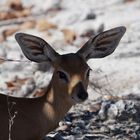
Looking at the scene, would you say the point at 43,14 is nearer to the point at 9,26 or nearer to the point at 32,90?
the point at 9,26

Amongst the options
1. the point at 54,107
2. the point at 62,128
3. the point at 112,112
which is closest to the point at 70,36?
the point at 112,112

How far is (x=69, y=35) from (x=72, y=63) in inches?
191

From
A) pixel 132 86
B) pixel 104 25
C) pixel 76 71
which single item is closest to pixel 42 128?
pixel 76 71

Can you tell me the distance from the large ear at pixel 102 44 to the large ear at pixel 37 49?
303 mm

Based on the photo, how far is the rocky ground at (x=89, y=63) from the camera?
8055 mm

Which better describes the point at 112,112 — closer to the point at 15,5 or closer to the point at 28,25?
the point at 28,25

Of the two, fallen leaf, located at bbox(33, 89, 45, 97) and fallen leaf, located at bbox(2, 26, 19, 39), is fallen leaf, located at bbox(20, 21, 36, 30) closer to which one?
fallen leaf, located at bbox(2, 26, 19, 39)

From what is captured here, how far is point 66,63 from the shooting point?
7043 millimetres

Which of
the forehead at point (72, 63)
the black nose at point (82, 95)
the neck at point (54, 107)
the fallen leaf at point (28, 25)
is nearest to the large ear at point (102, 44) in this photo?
the forehead at point (72, 63)

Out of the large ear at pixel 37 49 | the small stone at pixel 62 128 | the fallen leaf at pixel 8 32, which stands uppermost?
the fallen leaf at pixel 8 32

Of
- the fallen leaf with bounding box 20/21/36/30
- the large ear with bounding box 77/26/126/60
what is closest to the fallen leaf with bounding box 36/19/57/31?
the fallen leaf with bounding box 20/21/36/30

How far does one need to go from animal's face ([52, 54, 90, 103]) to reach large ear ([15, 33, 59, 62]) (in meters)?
0.12

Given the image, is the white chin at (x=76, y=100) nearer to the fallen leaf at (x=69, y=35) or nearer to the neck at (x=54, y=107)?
the neck at (x=54, y=107)

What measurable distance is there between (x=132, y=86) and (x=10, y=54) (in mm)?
2442
